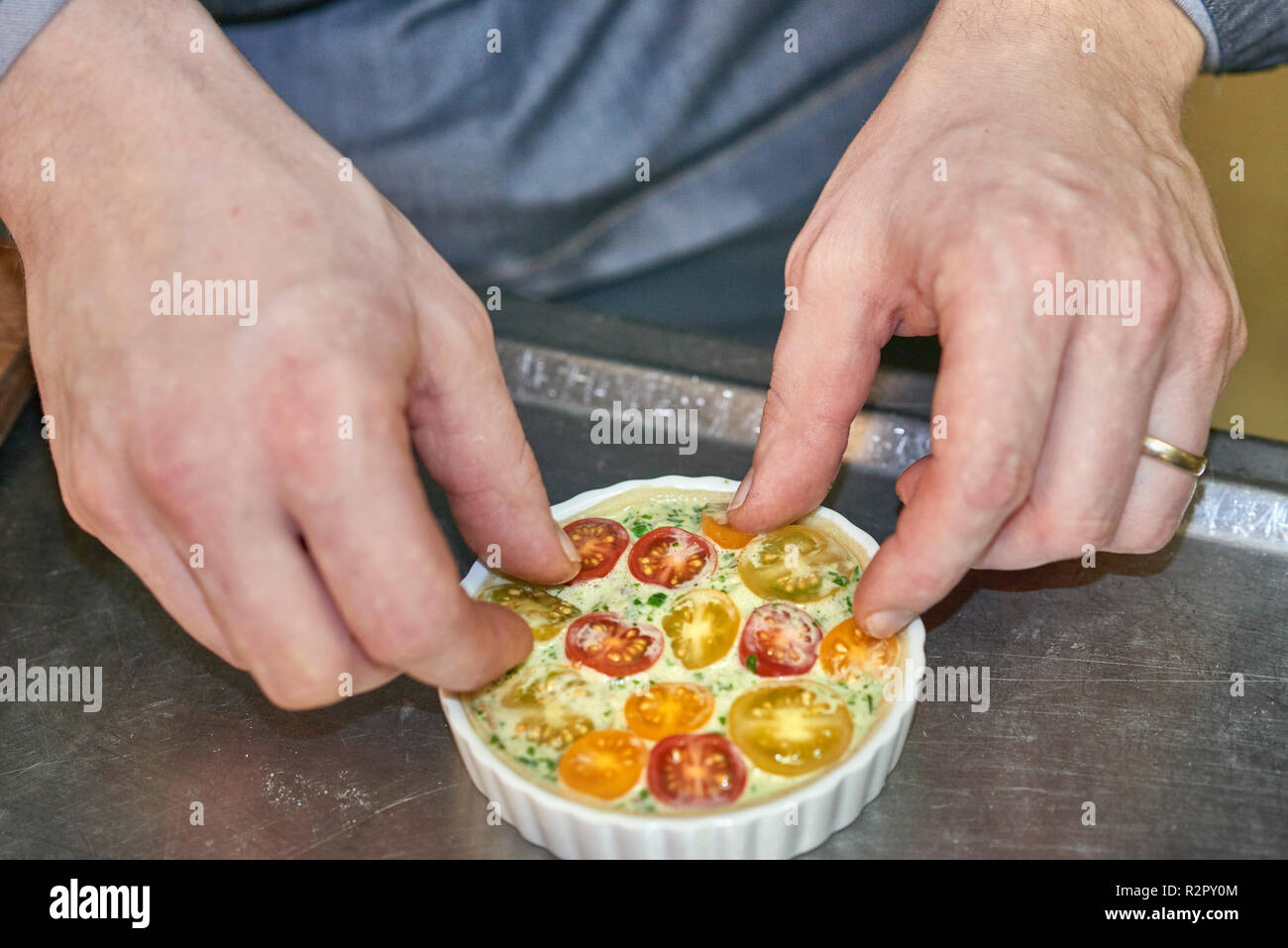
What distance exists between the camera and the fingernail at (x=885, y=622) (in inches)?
58.4

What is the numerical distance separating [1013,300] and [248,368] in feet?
2.83

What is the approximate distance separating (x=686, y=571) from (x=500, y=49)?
3.35 ft

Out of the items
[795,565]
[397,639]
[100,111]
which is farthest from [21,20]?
[795,565]

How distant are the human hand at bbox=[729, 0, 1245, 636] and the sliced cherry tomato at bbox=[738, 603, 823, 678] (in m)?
0.09

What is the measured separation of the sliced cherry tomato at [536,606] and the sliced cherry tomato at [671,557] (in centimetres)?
13

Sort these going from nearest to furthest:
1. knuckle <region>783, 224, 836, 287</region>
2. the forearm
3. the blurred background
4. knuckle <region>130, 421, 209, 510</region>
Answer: knuckle <region>130, 421, 209, 510</region> → the forearm → knuckle <region>783, 224, 836, 287</region> → the blurred background

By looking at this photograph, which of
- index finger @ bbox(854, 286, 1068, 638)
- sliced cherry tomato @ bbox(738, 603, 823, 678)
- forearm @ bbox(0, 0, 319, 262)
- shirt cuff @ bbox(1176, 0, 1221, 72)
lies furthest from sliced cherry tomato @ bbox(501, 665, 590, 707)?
shirt cuff @ bbox(1176, 0, 1221, 72)

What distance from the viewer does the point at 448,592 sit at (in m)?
1.23

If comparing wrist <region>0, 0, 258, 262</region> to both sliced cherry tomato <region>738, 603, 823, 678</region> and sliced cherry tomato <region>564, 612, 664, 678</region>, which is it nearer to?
sliced cherry tomato <region>564, 612, 664, 678</region>

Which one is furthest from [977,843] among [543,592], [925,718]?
[543,592]

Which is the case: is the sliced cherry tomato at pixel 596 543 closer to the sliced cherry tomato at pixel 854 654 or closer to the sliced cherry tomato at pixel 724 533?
the sliced cherry tomato at pixel 724 533

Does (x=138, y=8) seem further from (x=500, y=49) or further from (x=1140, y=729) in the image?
Result: (x=1140, y=729)

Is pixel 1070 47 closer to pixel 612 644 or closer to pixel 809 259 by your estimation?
pixel 809 259

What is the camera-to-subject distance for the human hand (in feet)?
4.34
